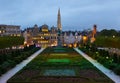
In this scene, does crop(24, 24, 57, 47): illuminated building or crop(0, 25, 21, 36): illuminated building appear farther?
crop(24, 24, 57, 47): illuminated building

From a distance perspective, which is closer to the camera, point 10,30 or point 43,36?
point 10,30

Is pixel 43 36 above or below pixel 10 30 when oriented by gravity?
below

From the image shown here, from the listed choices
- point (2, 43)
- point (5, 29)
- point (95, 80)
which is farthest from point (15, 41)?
point (5, 29)

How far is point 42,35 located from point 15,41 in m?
97.6

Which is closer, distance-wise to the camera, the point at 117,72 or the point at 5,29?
the point at 117,72

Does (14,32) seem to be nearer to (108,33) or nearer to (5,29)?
(5,29)

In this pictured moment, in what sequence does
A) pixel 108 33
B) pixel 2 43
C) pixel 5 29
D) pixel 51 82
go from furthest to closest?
pixel 5 29, pixel 108 33, pixel 2 43, pixel 51 82

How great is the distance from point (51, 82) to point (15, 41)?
119 feet

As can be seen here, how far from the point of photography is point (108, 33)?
102 m

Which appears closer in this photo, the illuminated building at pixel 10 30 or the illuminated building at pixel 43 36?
the illuminated building at pixel 10 30

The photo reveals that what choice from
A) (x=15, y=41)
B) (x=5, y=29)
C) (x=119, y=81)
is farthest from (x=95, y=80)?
(x=5, y=29)

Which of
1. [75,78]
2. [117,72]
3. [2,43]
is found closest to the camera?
[75,78]

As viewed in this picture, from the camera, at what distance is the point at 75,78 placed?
2161 cm

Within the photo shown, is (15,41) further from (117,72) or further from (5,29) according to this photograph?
(5,29)
